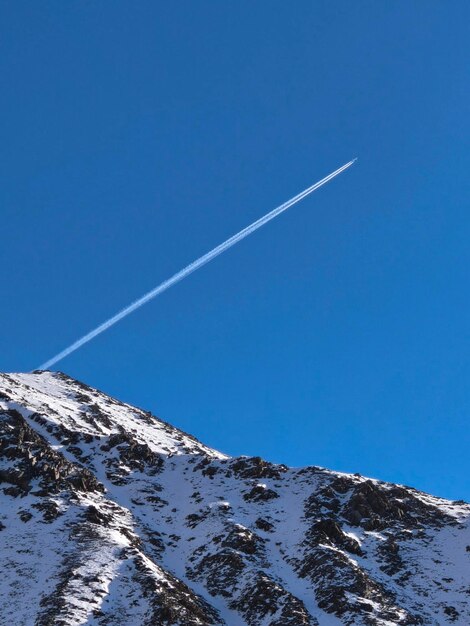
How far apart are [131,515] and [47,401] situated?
3968 cm

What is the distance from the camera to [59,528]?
51.0 meters

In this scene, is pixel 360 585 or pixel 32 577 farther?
pixel 360 585

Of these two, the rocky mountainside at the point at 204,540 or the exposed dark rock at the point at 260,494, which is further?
the exposed dark rock at the point at 260,494

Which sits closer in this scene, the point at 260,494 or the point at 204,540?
the point at 204,540

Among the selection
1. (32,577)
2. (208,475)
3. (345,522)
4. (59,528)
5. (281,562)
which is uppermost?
(208,475)

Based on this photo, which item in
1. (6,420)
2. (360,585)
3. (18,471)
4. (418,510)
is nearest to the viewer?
(360,585)

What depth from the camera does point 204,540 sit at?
56000 millimetres

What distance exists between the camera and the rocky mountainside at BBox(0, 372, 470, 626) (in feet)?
140

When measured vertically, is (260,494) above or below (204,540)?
above

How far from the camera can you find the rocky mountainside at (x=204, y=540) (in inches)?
1676

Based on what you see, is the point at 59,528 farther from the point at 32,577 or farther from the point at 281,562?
the point at 281,562

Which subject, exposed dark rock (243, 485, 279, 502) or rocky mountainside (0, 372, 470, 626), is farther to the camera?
exposed dark rock (243, 485, 279, 502)

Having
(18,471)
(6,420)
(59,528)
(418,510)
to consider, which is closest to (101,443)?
(6,420)

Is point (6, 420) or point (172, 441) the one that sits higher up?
point (172, 441)
